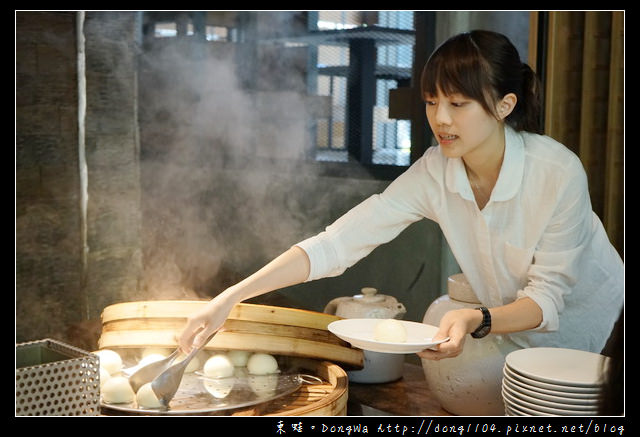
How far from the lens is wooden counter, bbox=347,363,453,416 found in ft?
4.91

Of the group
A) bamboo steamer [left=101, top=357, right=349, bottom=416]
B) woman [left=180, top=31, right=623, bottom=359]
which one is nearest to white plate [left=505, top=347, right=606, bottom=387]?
woman [left=180, top=31, right=623, bottom=359]

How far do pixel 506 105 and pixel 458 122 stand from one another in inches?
5.8

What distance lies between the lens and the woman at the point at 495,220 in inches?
61.2

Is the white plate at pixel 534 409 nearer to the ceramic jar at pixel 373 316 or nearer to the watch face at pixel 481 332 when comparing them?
the watch face at pixel 481 332

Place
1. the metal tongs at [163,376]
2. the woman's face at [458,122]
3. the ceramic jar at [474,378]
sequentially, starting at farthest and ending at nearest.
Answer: the woman's face at [458,122] < the ceramic jar at [474,378] < the metal tongs at [163,376]

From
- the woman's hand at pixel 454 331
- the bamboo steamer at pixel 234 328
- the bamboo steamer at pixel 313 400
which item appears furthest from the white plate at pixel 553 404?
the bamboo steamer at pixel 234 328

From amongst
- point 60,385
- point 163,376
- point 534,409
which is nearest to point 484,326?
point 534,409

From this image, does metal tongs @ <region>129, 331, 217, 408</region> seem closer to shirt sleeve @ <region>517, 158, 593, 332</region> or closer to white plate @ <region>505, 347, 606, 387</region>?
white plate @ <region>505, 347, 606, 387</region>

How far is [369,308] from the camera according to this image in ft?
5.65

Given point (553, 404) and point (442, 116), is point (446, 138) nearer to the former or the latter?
point (442, 116)

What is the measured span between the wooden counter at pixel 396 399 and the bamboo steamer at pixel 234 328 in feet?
0.44

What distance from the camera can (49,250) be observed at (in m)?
2.42

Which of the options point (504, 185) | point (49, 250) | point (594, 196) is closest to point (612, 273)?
point (504, 185)

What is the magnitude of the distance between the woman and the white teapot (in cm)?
10
